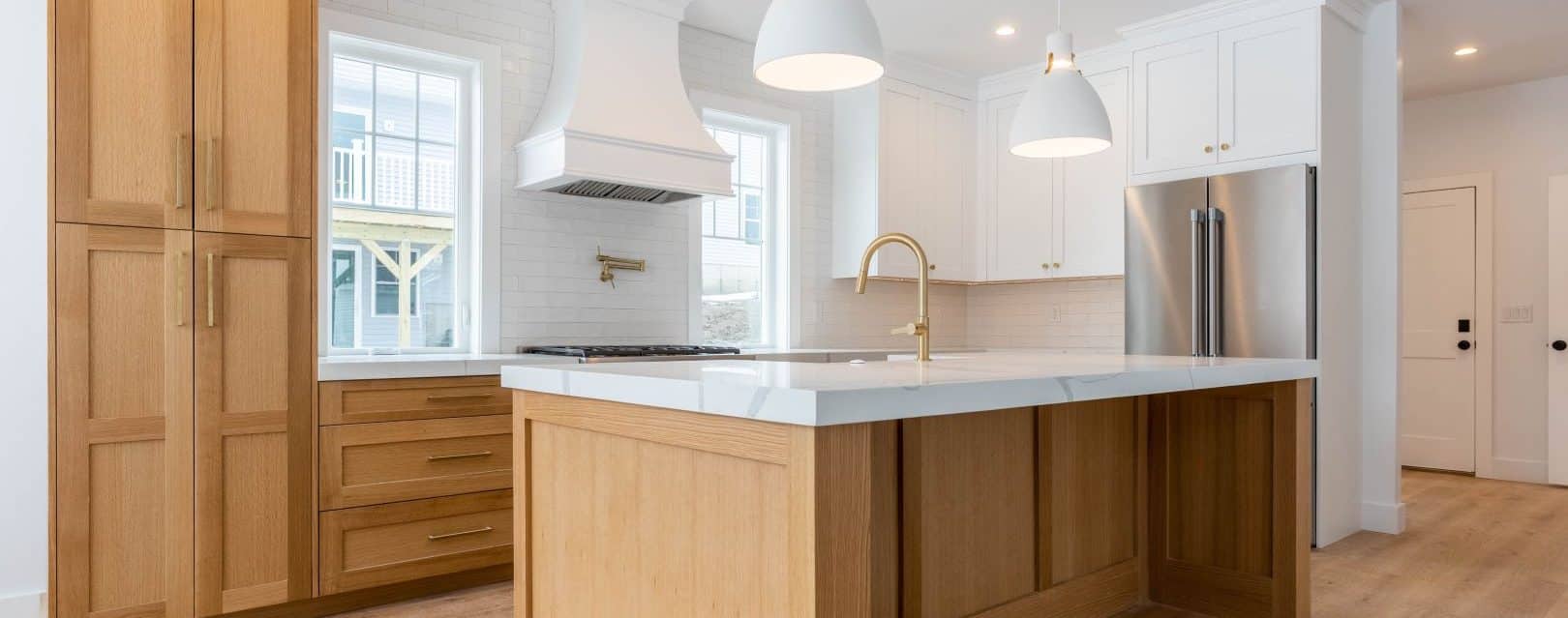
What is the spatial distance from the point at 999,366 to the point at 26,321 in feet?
10.1

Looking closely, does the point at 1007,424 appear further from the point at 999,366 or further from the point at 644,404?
the point at 644,404

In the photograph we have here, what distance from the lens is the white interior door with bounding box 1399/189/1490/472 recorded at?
5.90 meters

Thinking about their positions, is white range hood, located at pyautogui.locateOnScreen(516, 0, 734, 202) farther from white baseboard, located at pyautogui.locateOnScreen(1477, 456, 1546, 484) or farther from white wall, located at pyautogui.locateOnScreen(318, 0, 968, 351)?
white baseboard, located at pyautogui.locateOnScreen(1477, 456, 1546, 484)

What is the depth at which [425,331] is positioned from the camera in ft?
12.6

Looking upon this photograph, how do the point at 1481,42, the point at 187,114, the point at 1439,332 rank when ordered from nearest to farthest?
the point at 187,114 → the point at 1481,42 → the point at 1439,332

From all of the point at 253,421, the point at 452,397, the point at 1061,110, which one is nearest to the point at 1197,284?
the point at 1061,110

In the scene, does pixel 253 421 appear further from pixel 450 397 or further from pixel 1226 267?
pixel 1226 267

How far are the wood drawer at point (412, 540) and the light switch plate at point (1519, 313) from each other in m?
6.06

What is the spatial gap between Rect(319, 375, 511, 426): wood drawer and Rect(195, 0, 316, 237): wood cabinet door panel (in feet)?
1.77

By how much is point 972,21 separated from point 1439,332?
400cm

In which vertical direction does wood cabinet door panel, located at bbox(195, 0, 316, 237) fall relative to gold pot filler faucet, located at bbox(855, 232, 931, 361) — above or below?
above

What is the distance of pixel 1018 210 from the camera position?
211 inches

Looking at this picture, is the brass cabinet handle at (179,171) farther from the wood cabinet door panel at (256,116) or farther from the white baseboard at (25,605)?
the white baseboard at (25,605)

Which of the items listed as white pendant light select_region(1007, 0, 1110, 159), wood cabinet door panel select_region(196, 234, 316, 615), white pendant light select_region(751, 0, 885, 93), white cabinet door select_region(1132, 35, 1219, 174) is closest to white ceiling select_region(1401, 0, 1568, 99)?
white cabinet door select_region(1132, 35, 1219, 174)
